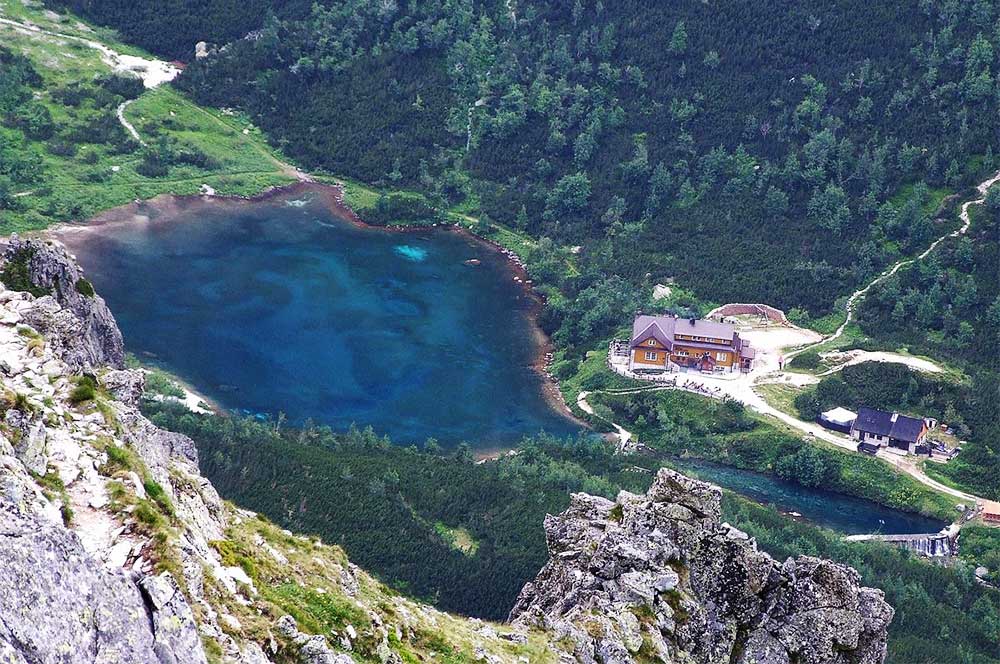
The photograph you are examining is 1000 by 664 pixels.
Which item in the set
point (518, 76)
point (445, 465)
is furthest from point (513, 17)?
point (445, 465)

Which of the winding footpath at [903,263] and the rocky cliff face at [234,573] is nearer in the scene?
the rocky cliff face at [234,573]

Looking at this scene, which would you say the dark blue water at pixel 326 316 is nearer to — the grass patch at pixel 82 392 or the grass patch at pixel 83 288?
the grass patch at pixel 83 288

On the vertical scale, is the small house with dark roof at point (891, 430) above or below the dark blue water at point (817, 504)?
above

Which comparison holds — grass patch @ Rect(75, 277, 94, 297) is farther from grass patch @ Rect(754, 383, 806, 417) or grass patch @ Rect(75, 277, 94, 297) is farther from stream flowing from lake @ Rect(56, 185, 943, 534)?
grass patch @ Rect(754, 383, 806, 417)

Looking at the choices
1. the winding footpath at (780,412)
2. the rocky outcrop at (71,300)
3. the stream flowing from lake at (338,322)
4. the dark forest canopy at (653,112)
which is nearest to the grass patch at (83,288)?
the rocky outcrop at (71,300)

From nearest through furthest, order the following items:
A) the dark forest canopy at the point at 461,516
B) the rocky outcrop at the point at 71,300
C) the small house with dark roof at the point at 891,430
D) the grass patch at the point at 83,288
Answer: the rocky outcrop at the point at 71,300
the grass patch at the point at 83,288
the dark forest canopy at the point at 461,516
the small house with dark roof at the point at 891,430
